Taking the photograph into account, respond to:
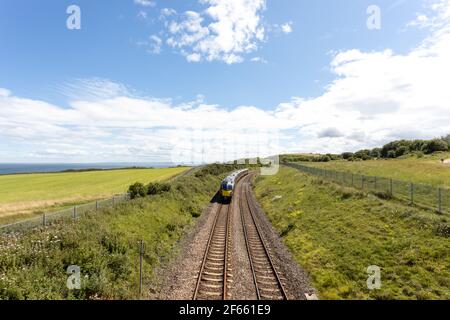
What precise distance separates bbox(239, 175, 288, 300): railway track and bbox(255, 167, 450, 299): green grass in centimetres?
189

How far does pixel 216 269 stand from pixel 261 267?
2648 millimetres

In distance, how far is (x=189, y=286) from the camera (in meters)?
12.3

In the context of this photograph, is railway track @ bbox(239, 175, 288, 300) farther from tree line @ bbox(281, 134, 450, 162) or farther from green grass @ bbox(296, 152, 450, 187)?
tree line @ bbox(281, 134, 450, 162)

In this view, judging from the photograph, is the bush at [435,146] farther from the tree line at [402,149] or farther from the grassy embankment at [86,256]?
the grassy embankment at [86,256]

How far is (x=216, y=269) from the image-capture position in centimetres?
1420

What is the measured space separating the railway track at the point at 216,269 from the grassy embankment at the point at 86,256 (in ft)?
8.62

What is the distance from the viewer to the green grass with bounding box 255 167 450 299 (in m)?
11.2

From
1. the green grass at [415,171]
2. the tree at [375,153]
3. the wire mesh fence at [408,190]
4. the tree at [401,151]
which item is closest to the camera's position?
the wire mesh fence at [408,190]

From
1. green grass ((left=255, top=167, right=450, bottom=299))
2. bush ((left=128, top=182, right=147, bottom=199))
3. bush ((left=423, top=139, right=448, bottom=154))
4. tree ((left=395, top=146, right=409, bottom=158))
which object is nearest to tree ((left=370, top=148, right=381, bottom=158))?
tree ((left=395, top=146, right=409, bottom=158))

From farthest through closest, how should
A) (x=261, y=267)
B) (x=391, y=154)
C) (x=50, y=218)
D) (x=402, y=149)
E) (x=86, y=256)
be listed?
(x=391, y=154) < (x=402, y=149) < (x=50, y=218) < (x=261, y=267) < (x=86, y=256)

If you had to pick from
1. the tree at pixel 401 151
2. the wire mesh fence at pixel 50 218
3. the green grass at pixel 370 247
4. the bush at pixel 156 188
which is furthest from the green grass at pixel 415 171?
the tree at pixel 401 151

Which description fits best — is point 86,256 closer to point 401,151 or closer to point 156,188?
point 156,188

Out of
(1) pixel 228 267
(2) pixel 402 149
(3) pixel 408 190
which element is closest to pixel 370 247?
(1) pixel 228 267

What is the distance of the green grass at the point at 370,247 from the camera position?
36.8 ft
